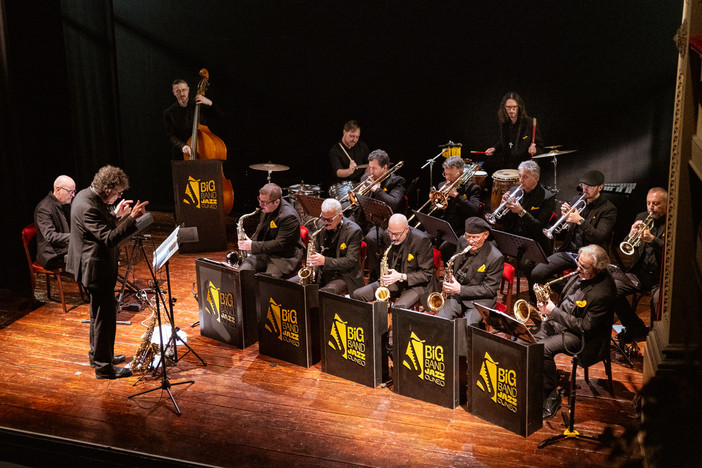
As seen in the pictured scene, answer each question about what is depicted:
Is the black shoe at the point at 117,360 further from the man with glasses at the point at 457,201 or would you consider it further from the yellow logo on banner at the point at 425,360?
the man with glasses at the point at 457,201

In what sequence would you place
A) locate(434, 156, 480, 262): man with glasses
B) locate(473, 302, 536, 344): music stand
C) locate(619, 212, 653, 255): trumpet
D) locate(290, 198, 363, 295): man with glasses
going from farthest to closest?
locate(434, 156, 480, 262): man with glasses
locate(290, 198, 363, 295): man with glasses
locate(619, 212, 653, 255): trumpet
locate(473, 302, 536, 344): music stand

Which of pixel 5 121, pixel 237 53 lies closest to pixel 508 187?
pixel 237 53

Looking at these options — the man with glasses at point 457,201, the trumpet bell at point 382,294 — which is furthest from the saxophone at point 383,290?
the man with glasses at point 457,201

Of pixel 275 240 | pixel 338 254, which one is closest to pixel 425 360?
pixel 338 254

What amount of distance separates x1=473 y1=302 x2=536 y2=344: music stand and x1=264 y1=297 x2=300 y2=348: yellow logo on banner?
1.75 meters

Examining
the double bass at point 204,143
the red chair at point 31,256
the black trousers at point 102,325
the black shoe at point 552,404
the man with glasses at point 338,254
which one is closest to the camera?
the black shoe at point 552,404

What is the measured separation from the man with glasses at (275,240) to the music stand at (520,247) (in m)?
2.02

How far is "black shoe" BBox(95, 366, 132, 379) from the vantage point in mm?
5652

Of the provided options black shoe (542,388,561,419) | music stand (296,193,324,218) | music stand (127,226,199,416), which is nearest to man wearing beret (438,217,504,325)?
black shoe (542,388,561,419)

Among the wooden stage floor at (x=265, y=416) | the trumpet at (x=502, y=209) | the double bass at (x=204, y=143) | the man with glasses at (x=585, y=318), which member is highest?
the double bass at (x=204, y=143)

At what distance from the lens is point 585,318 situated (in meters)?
4.97

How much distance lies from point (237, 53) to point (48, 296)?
4.62 meters

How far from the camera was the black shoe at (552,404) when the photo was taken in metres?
4.91

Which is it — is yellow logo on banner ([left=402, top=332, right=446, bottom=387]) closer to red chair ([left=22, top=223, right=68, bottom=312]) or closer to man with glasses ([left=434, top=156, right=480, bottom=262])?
man with glasses ([left=434, top=156, right=480, bottom=262])
